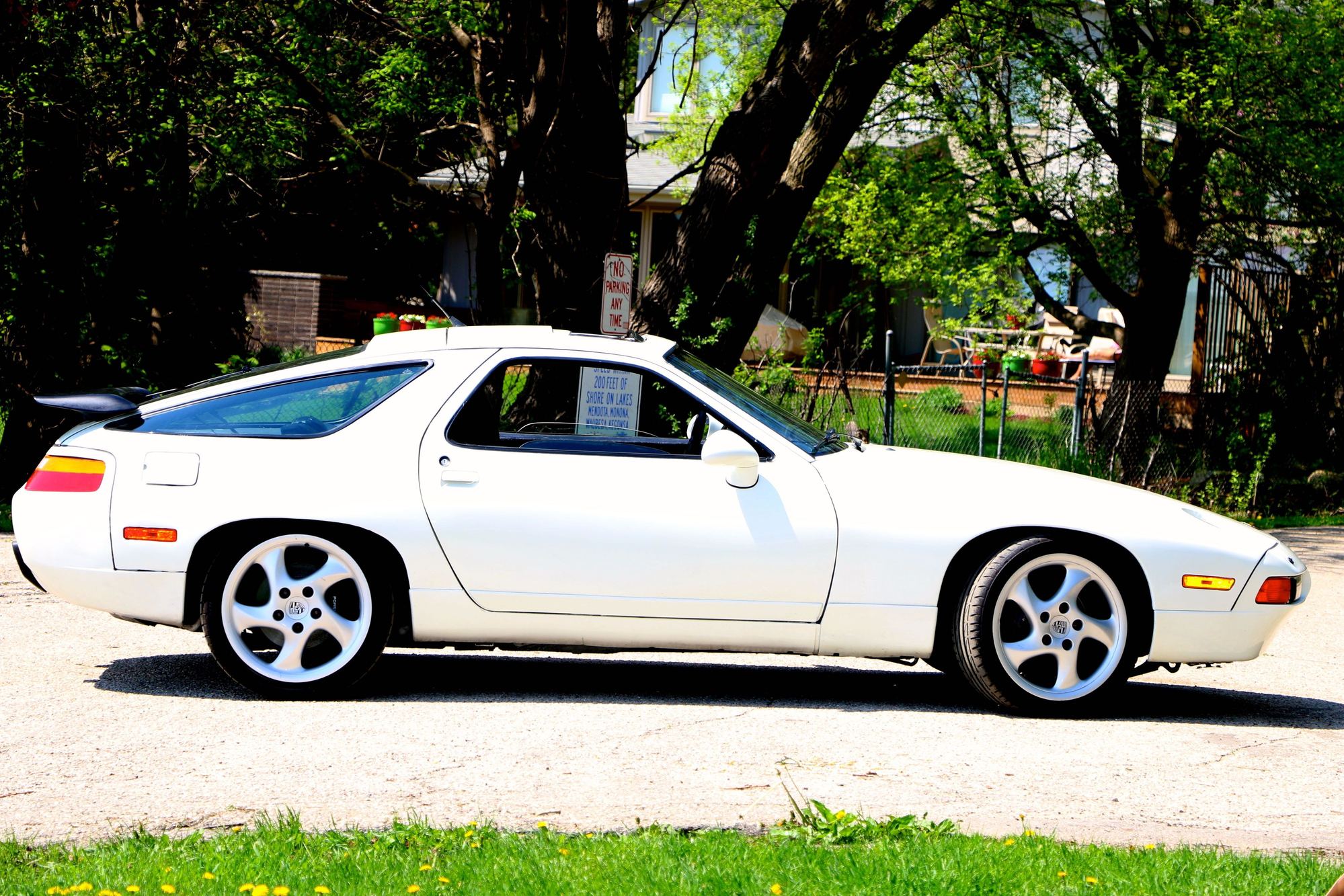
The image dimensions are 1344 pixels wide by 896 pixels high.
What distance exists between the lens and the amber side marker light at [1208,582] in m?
5.78

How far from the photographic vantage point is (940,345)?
3056cm

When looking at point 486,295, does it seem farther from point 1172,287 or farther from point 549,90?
point 1172,287

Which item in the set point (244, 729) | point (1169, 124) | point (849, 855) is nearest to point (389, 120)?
point (1169, 124)

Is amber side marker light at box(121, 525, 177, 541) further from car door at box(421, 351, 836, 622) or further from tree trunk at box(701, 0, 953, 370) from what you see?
tree trunk at box(701, 0, 953, 370)

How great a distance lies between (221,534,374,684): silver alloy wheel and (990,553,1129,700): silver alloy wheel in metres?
2.51

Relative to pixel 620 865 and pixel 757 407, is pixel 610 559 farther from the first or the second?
pixel 620 865

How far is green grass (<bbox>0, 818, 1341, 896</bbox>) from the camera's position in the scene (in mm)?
3668

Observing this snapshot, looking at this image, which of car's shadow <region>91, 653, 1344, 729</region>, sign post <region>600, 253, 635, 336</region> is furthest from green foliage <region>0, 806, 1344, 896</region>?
sign post <region>600, 253, 635, 336</region>

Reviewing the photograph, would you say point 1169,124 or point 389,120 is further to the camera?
point 1169,124

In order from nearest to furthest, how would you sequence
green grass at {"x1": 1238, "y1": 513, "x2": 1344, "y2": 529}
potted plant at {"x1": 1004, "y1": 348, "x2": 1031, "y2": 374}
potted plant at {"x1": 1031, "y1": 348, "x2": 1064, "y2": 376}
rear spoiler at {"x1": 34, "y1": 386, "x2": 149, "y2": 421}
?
rear spoiler at {"x1": 34, "y1": 386, "x2": 149, "y2": 421} → green grass at {"x1": 1238, "y1": 513, "x2": 1344, "y2": 529} → potted plant at {"x1": 1004, "y1": 348, "x2": 1031, "y2": 374} → potted plant at {"x1": 1031, "y1": 348, "x2": 1064, "y2": 376}

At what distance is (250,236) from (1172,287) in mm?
12181

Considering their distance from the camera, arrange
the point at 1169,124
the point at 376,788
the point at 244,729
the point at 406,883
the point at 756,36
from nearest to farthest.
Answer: the point at 406,883 < the point at 376,788 < the point at 244,729 < the point at 1169,124 < the point at 756,36

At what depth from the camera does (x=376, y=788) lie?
4.61 metres

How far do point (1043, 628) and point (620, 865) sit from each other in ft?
8.34
